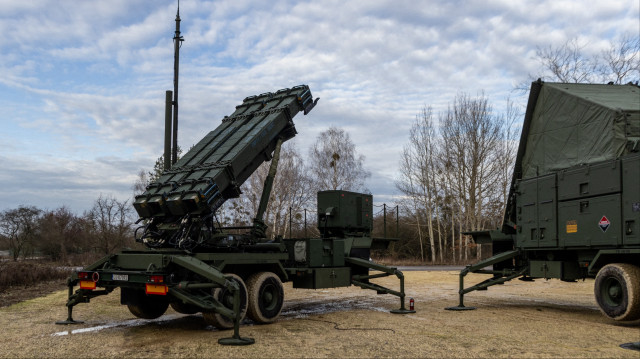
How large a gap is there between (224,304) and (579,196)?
20.4 feet

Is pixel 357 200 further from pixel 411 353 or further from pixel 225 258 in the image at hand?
pixel 411 353

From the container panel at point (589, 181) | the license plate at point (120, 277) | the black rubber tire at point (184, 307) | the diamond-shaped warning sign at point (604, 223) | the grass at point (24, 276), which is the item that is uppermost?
the container panel at point (589, 181)

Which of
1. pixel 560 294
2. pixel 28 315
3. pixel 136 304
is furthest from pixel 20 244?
pixel 560 294

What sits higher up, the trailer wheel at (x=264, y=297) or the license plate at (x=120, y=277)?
the license plate at (x=120, y=277)

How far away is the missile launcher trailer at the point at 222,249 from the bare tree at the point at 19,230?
25.5 m

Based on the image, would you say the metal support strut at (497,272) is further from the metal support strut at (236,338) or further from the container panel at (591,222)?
the metal support strut at (236,338)

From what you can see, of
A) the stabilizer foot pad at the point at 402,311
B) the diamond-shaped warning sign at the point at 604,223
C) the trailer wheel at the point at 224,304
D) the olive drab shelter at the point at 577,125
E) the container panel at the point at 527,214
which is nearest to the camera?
the trailer wheel at the point at 224,304

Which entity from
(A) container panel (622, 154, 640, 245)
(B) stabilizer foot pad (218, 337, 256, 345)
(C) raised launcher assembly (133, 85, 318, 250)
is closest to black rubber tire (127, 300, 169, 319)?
(C) raised launcher assembly (133, 85, 318, 250)

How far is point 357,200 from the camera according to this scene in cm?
1245

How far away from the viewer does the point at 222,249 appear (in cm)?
940

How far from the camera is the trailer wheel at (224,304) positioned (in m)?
8.48

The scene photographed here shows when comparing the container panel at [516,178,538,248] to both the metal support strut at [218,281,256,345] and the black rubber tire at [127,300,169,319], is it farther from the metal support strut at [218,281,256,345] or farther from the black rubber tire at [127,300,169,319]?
the black rubber tire at [127,300,169,319]

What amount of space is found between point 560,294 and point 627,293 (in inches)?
236

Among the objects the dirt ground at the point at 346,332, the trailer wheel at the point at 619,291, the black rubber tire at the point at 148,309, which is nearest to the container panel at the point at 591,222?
the trailer wheel at the point at 619,291
